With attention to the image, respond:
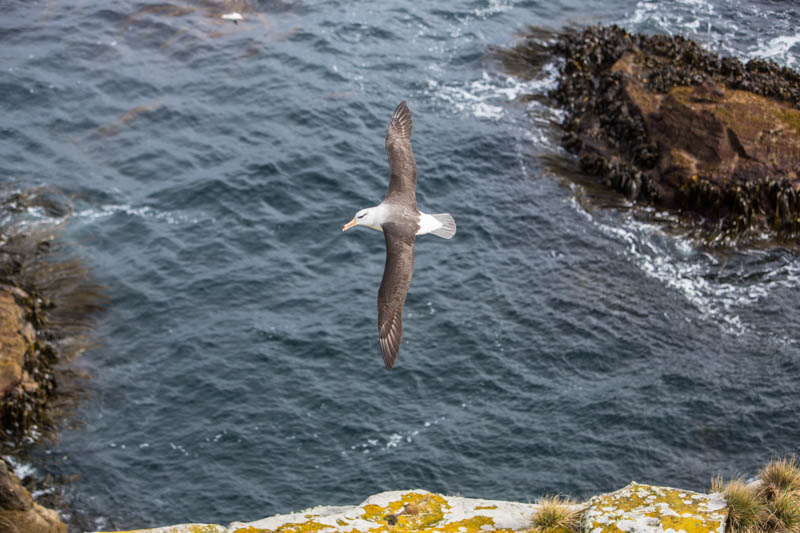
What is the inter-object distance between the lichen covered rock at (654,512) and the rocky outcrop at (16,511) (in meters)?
7.46

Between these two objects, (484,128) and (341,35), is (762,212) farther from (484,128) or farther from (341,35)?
(341,35)

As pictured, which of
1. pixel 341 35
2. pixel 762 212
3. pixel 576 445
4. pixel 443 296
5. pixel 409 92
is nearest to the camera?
pixel 576 445

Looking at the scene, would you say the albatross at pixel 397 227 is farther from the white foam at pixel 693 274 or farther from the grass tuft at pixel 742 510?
the white foam at pixel 693 274

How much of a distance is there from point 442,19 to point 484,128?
7.79 meters

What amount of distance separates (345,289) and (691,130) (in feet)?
34.8

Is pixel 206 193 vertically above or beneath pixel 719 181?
beneath

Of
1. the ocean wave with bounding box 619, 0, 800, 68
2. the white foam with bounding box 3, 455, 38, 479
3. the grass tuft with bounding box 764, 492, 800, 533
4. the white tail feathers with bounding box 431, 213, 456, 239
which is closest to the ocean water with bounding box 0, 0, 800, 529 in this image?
the ocean wave with bounding box 619, 0, 800, 68

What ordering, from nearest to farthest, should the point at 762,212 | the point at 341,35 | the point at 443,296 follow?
1. the point at 443,296
2. the point at 762,212
3. the point at 341,35

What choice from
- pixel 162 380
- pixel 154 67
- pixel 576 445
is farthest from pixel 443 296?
pixel 154 67

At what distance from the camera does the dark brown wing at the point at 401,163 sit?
12508 mm

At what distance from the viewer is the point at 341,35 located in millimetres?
28422

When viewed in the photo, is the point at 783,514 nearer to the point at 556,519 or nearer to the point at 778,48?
the point at 556,519

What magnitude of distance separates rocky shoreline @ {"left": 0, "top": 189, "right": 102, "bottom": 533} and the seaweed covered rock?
13601 mm

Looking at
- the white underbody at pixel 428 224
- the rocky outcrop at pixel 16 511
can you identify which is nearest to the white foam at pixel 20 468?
the rocky outcrop at pixel 16 511
